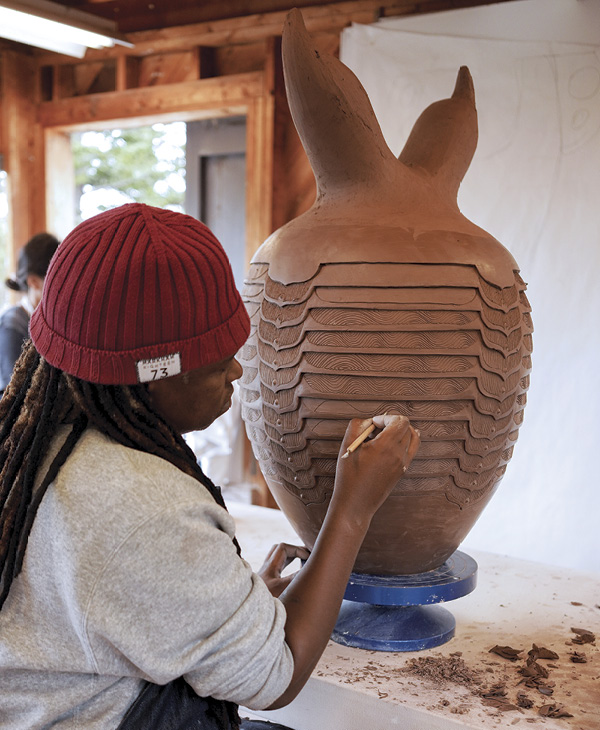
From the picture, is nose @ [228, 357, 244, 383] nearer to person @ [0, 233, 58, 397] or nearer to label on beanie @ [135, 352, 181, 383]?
label on beanie @ [135, 352, 181, 383]

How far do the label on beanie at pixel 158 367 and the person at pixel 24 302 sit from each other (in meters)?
2.01

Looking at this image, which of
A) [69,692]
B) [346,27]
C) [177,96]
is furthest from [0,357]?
[69,692]

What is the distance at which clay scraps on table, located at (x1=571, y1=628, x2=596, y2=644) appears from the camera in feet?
4.92

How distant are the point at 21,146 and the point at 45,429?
3.71 metres

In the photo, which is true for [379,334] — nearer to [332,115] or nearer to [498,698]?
[332,115]

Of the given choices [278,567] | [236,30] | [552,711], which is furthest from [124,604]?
[236,30]

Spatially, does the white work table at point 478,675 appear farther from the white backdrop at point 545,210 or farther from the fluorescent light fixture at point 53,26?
the fluorescent light fixture at point 53,26

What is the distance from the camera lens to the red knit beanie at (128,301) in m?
0.91

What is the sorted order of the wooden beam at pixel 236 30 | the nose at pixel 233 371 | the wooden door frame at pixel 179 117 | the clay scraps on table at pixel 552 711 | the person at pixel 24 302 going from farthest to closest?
the wooden door frame at pixel 179 117 < the wooden beam at pixel 236 30 < the person at pixel 24 302 < the clay scraps on table at pixel 552 711 < the nose at pixel 233 371

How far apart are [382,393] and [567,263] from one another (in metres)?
1.64

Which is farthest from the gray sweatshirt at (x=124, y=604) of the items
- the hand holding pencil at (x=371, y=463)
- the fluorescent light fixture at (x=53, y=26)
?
the fluorescent light fixture at (x=53, y=26)

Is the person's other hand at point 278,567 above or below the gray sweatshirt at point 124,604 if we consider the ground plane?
below

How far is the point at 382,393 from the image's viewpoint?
1322 mm

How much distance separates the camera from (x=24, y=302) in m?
2.92
